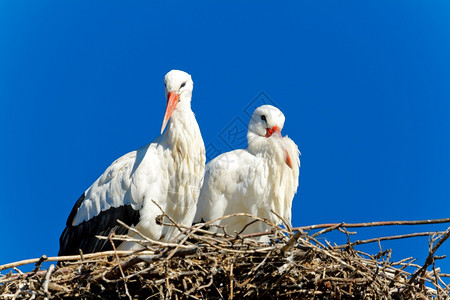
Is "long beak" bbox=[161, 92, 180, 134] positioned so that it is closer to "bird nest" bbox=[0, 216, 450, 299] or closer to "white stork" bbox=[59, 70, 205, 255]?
"white stork" bbox=[59, 70, 205, 255]

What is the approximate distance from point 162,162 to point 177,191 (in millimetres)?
206

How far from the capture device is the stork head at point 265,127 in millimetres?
5309

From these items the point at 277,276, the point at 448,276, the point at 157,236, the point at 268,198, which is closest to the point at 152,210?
the point at 157,236

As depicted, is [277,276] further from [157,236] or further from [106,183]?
[106,183]

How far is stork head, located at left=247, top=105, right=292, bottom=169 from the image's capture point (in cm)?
531

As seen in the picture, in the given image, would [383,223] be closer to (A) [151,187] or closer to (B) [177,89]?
(A) [151,187]

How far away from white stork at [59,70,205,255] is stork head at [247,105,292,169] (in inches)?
25.8

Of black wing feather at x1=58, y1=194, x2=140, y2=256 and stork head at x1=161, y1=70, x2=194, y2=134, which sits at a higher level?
stork head at x1=161, y1=70, x2=194, y2=134

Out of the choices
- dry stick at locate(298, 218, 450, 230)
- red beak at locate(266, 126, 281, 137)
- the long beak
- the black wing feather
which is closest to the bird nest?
dry stick at locate(298, 218, 450, 230)

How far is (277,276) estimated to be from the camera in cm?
323

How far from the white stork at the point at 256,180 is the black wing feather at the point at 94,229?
0.78 m

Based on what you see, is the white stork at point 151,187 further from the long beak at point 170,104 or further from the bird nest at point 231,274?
the bird nest at point 231,274

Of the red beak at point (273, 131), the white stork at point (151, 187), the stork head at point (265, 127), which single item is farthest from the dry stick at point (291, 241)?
the red beak at point (273, 131)

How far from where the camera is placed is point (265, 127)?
540 cm
